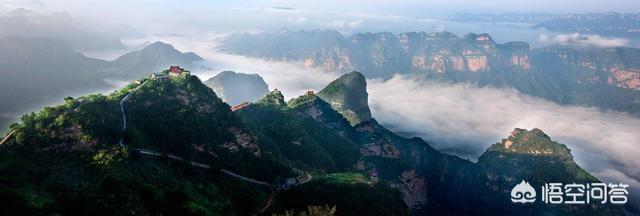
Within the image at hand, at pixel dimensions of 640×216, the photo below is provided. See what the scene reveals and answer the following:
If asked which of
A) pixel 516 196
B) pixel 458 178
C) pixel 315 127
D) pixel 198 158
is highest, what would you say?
pixel 198 158

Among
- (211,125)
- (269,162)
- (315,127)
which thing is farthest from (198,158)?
(315,127)

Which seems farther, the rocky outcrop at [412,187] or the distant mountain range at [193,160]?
the rocky outcrop at [412,187]

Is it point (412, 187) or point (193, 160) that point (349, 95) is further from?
point (193, 160)

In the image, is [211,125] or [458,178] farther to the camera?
[458,178]

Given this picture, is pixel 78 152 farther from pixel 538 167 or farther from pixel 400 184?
pixel 538 167

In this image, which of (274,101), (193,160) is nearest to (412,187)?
(274,101)

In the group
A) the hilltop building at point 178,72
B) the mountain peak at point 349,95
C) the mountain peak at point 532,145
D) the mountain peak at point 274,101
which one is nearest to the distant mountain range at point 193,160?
the mountain peak at point 274,101

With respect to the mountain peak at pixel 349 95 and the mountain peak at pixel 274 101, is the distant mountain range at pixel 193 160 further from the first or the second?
the mountain peak at pixel 349 95

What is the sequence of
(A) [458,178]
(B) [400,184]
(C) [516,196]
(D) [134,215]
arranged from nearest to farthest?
(D) [134,215]
(C) [516,196]
(B) [400,184]
(A) [458,178]
